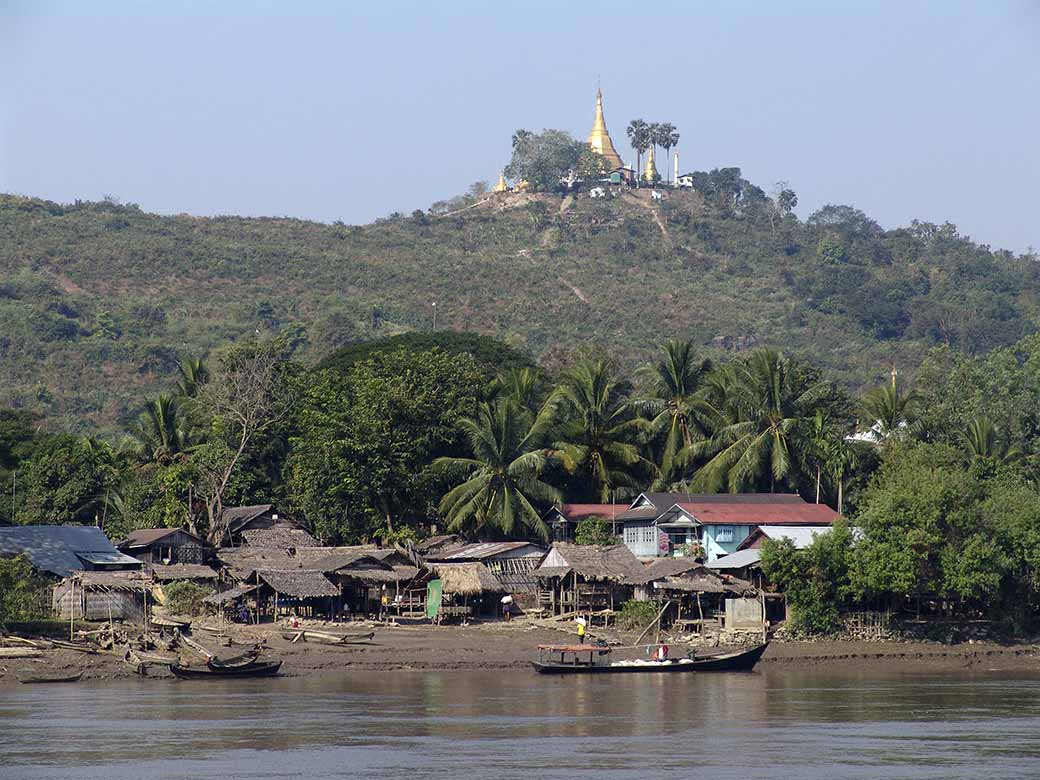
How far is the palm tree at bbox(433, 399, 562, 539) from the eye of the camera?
49.3m

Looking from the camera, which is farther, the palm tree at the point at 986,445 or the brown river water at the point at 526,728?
the palm tree at the point at 986,445

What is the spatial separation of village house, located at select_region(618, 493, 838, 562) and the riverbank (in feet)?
23.9

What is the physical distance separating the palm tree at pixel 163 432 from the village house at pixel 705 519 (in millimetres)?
17311

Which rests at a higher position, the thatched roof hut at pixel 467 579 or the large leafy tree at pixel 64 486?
the large leafy tree at pixel 64 486

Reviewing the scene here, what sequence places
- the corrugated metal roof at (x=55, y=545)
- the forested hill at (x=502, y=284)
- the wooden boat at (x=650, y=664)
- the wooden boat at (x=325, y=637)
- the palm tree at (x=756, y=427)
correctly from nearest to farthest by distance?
the wooden boat at (x=650, y=664), the wooden boat at (x=325, y=637), the corrugated metal roof at (x=55, y=545), the palm tree at (x=756, y=427), the forested hill at (x=502, y=284)

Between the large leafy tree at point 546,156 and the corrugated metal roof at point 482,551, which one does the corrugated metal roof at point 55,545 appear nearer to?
the corrugated metal roof at point 482,551

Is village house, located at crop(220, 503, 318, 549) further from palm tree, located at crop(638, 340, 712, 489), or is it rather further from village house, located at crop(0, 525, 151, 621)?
palm tree, located at crop(638, 340, 712, 489)

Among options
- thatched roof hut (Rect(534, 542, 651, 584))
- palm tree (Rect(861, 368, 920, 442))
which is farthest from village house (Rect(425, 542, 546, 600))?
palm tree (Rect(861, 368, 920, 442))

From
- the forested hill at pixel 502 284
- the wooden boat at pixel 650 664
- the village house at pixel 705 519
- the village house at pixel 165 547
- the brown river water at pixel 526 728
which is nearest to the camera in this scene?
the brown river water at pixel 526 728

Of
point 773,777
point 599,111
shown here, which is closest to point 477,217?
point 599,111

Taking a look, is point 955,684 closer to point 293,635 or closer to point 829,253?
point 293,635

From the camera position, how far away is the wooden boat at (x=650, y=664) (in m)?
37.9

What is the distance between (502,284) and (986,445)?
79674 millimetres

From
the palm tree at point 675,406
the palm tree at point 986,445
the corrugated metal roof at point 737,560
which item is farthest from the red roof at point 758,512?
the palm tree at point 986,445
